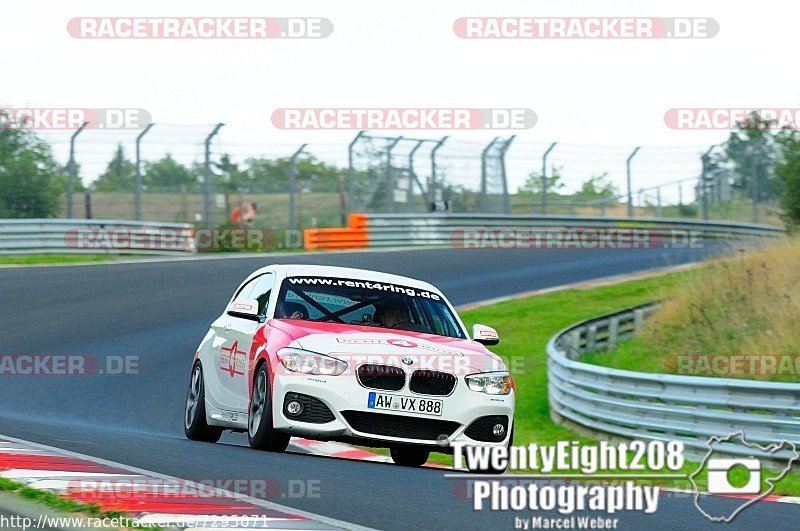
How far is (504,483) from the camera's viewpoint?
7.66 meters

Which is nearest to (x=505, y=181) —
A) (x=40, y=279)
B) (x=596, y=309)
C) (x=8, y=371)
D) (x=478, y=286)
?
(x=478, y=286)

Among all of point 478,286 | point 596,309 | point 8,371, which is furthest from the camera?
point 478,286

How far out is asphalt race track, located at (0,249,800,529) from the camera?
684cm

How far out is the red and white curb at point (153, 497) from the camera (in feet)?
18.5

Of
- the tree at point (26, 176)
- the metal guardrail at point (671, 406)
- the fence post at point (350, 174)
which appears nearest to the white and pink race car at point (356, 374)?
the metal guardrail at point (671, 406)

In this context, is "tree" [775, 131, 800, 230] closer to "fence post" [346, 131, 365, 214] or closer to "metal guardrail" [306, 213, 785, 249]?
"metal guardrail" [306, 213, 785, 249]

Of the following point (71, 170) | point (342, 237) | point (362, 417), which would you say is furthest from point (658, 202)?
point (362, 417)

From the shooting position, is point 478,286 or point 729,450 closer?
point 729,450

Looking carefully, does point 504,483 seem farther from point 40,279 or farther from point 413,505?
point 40,279

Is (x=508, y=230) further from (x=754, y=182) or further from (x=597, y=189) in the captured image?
(x=754, y=182)

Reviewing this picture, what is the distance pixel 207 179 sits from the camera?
29406 mm

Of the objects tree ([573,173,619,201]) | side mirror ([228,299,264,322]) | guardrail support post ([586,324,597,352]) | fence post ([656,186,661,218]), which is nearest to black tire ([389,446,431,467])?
side mirror ([228,299,264,322])

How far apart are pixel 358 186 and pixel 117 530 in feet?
89.0

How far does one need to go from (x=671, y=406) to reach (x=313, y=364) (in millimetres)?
4117
